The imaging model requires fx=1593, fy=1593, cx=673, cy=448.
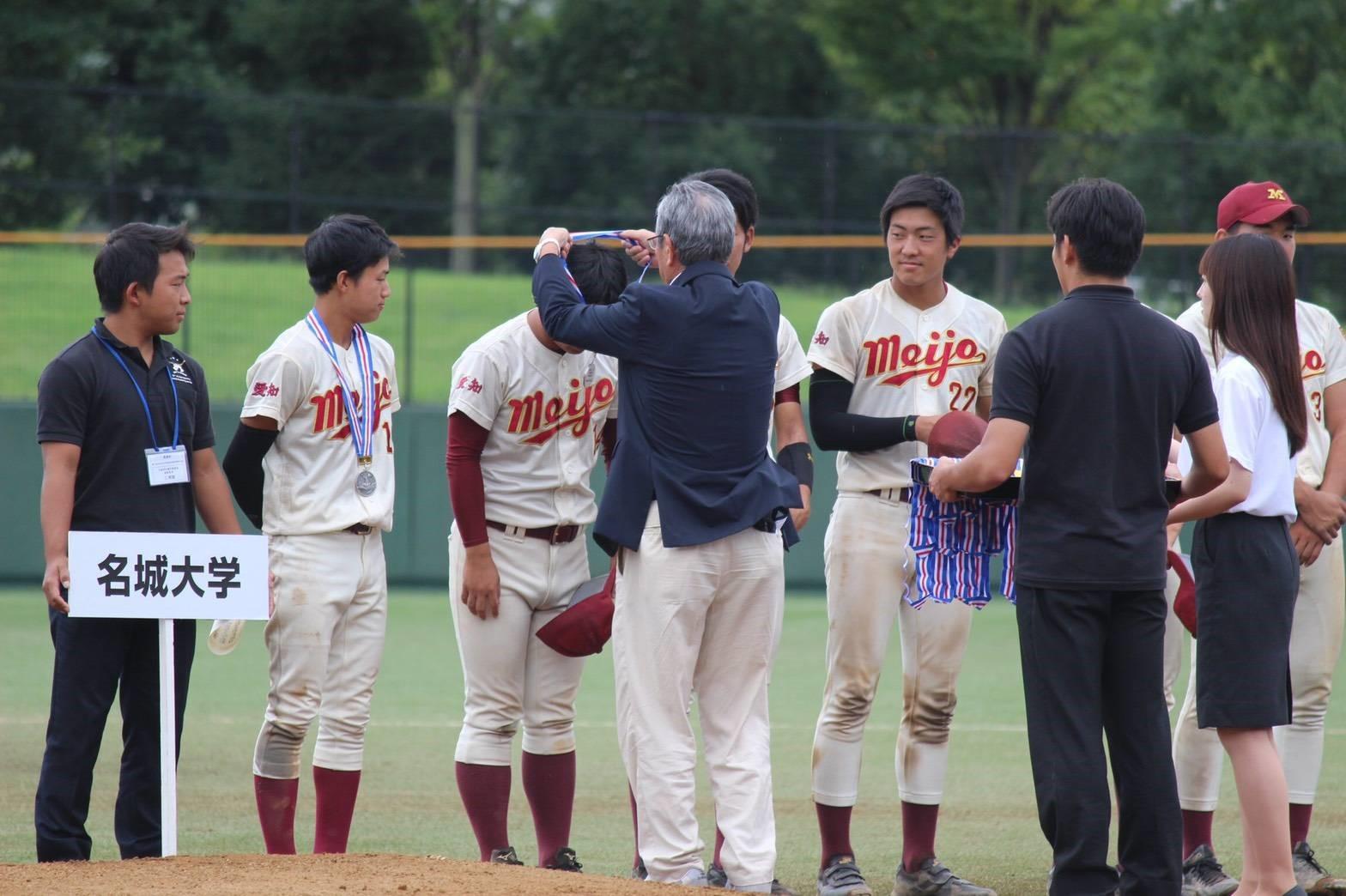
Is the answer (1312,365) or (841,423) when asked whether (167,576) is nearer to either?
(841,423)

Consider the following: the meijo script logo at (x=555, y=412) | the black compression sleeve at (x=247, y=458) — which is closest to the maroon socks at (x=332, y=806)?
the black compression sleeve at (x=247, y=458)

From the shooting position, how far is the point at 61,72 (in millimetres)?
35375

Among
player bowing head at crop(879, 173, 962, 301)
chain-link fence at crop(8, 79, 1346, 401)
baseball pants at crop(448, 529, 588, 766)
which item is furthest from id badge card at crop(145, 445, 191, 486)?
chain-link fence at crop(8, 79, 1346, 401)

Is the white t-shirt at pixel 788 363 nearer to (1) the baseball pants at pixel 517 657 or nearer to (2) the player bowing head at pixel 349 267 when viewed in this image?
(1) the baseball pants at pixel 517 657

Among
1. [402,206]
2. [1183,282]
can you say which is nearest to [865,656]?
[1183,282]

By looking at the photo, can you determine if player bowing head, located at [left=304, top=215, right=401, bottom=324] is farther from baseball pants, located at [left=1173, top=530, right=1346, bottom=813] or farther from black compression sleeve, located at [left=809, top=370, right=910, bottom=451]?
baseball pants, located at [left=1173, top=530, right=1346, bottom=813]

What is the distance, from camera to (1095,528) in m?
4.33

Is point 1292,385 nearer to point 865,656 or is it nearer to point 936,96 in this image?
point 865,656

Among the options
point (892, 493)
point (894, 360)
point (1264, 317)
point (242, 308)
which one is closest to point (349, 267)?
point (894, 360)

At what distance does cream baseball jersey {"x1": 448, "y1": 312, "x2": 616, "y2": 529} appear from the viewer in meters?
5.32

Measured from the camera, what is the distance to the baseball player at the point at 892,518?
541 cm

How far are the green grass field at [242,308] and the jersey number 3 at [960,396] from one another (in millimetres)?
15024

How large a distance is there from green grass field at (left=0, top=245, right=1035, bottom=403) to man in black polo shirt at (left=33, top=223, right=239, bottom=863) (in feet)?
51.1

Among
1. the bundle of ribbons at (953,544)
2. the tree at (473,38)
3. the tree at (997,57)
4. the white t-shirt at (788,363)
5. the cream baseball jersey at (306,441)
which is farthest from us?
the tree at (473,38)
